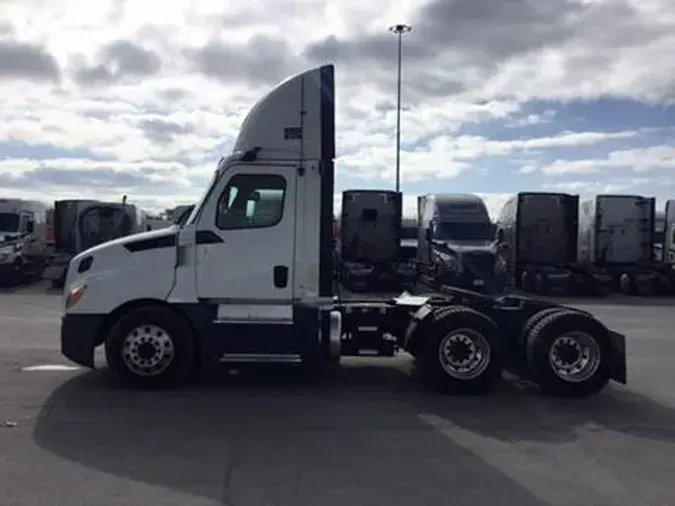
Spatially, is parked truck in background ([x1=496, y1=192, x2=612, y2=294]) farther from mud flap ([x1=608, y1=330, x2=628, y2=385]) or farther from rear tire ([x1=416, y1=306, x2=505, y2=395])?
rear tire ([x1=416, y1=306, x2=505, y2=395])

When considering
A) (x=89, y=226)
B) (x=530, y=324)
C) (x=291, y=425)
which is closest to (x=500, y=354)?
(x=530, y=324)

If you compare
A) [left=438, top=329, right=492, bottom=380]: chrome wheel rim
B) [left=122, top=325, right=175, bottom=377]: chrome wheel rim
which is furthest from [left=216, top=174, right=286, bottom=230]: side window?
[left=438, top=329, right=492, bottom=380]: chrome wheel rim

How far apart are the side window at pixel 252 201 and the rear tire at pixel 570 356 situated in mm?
3399

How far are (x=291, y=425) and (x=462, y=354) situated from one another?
2564mm

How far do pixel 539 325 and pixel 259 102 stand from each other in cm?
425

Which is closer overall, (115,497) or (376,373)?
(115,497)

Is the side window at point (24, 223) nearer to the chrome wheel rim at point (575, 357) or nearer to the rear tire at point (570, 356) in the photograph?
the rear tire at point (570, 356)

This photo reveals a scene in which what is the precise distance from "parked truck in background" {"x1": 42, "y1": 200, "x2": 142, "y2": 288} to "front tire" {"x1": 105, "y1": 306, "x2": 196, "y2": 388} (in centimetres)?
1918

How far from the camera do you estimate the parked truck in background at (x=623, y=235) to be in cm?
3020

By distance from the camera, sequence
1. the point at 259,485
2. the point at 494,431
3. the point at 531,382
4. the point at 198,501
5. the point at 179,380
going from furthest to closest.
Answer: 1. the point at 531,382
2. the point at 179,380
3. the point at 494,431
4. the point at 259,485
5. the point at 198,501

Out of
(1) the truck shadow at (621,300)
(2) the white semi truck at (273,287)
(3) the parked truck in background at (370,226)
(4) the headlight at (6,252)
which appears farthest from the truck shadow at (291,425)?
(4) the headlight at (6,252)

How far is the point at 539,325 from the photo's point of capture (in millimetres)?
10023

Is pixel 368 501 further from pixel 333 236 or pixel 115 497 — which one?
pixel 333 236

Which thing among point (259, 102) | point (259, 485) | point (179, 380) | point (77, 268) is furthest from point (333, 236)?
point (259, 485)
